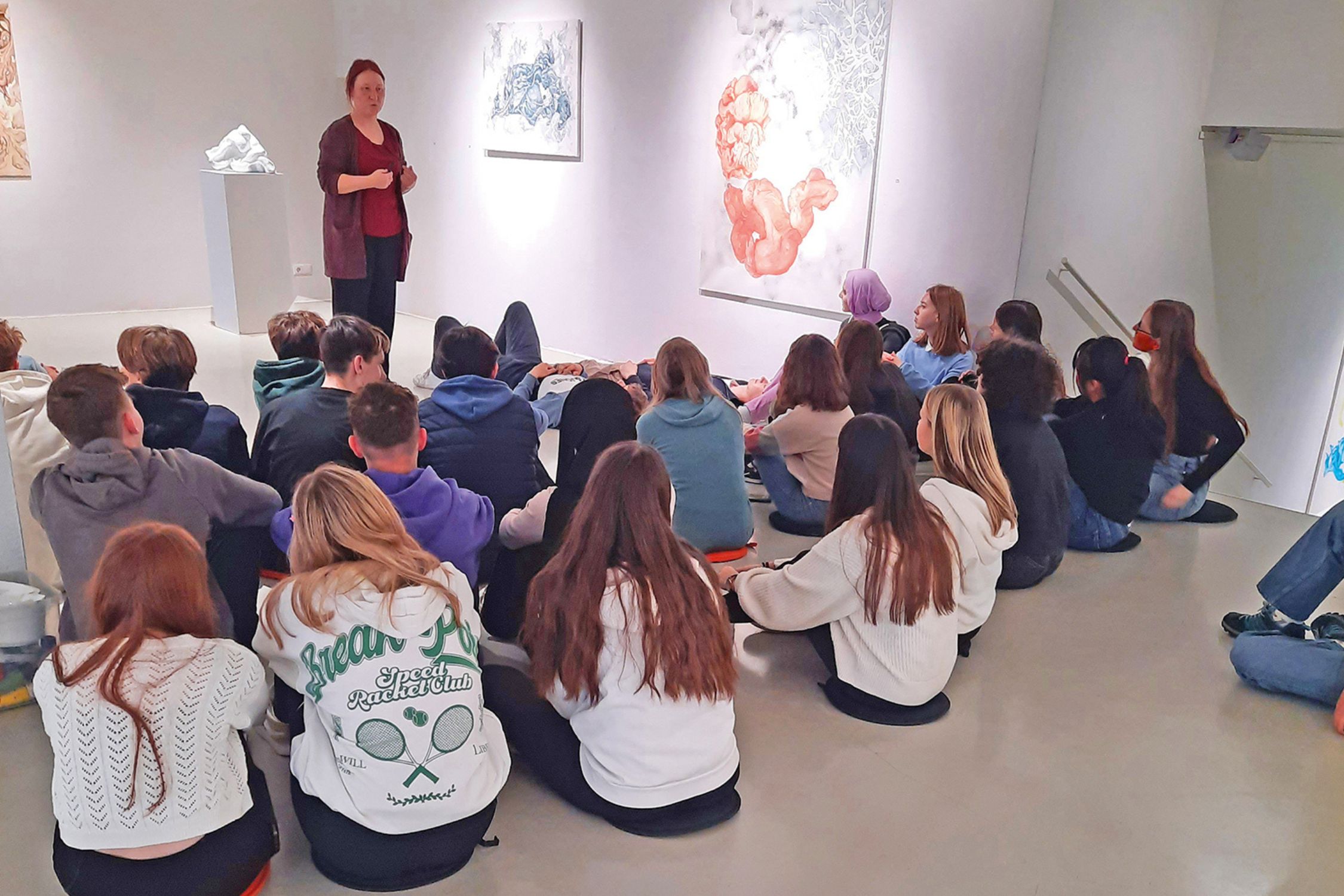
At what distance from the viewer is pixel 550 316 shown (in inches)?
311

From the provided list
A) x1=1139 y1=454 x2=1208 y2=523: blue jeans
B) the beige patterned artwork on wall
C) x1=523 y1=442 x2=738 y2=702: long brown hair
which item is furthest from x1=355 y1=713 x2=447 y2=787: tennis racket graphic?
the beige patterned artwork on wall

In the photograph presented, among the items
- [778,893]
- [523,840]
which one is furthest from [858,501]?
[523,840]

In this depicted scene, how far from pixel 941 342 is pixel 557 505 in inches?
114

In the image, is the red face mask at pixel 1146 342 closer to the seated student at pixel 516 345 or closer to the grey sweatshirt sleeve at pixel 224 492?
the seated student at pixel 516 345

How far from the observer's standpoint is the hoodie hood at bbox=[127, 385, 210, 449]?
3141mm

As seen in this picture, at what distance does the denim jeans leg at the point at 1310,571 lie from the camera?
3076 mm

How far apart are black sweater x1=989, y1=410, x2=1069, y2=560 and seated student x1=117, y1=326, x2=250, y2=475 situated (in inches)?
99.4

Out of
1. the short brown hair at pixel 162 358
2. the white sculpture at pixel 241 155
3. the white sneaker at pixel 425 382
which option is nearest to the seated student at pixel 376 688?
the short brown hair at pixel 162 358

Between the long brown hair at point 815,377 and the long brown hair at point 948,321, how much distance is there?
1413mm

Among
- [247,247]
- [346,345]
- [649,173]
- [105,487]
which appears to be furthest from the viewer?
[247,247]

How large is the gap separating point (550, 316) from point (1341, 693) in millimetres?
6010

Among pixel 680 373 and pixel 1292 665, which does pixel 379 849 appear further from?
pixel 1292 665

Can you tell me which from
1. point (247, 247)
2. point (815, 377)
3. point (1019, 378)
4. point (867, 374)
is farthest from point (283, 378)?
point (247, 247)

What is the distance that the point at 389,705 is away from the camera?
1943 mm
